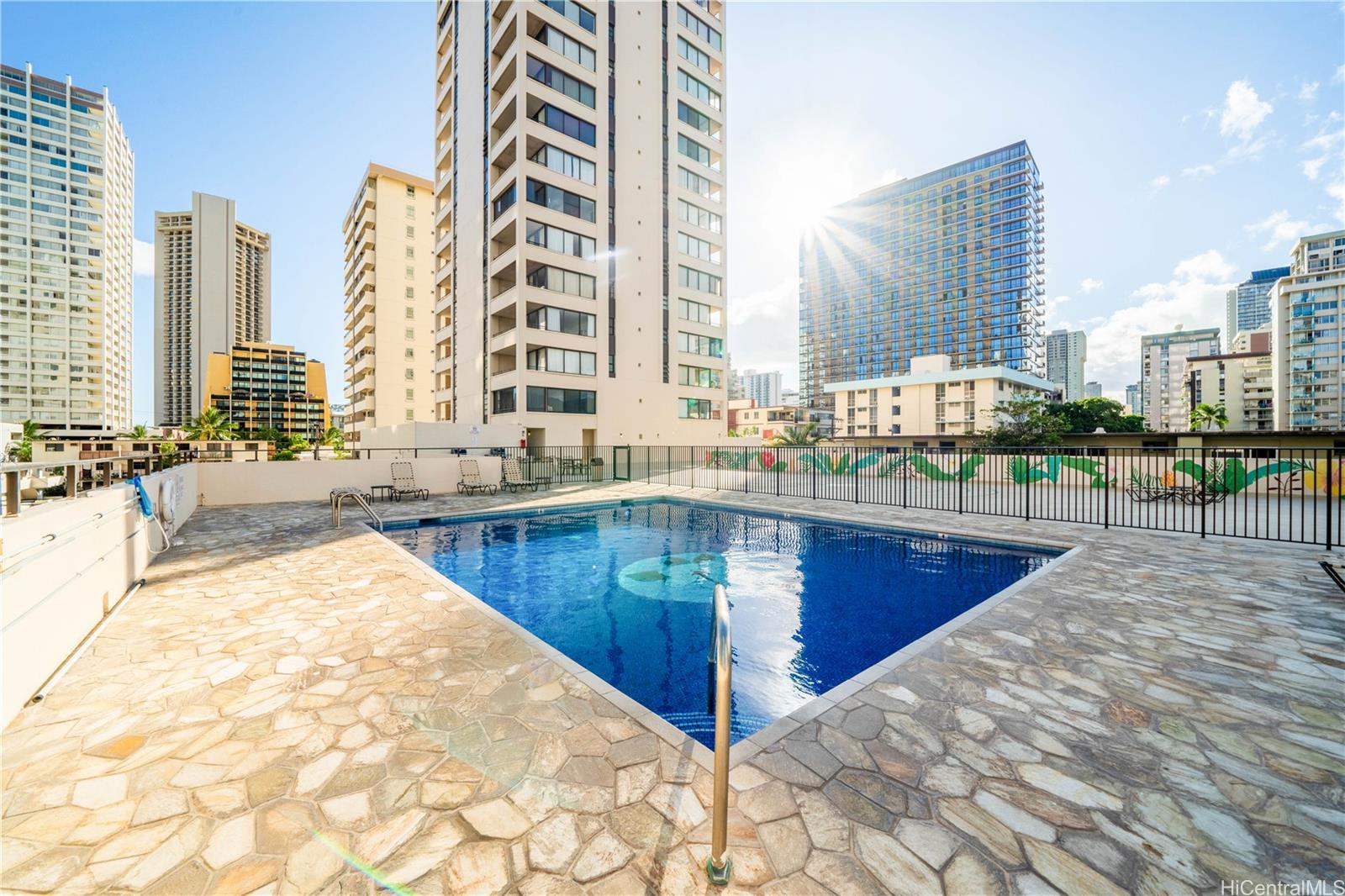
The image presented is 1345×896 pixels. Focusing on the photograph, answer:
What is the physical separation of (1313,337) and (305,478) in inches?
4652

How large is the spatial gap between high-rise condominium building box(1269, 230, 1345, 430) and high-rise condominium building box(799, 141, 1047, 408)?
108ft

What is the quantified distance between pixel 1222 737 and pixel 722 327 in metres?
37.7

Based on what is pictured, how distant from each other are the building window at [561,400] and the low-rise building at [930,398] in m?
45.3

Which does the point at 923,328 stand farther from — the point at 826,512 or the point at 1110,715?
the point at 1110,715

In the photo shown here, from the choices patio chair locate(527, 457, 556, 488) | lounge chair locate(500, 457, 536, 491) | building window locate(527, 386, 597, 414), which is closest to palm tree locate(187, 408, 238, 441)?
building window locate(527, 386, 597, 414)

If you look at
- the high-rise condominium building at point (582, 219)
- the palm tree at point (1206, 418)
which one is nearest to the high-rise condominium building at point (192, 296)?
the high-rise condominium building at point (582, 219)

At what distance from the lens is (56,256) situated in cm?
7062

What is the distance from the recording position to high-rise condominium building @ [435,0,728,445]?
94.2ft

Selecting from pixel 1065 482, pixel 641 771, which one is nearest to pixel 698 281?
pixel 1065 482

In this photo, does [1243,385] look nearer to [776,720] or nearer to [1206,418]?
[1206,418]

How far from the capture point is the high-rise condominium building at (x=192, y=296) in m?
126

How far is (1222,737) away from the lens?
2.90 meters

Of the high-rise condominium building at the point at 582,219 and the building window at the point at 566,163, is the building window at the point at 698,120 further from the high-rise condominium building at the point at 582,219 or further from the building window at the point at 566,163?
the building window at the point at 566,163

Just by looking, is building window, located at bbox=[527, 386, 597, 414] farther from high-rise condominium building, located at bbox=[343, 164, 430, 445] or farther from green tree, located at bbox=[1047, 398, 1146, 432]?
green tree, located at bbox=[1047, 398, 1146, 432]
